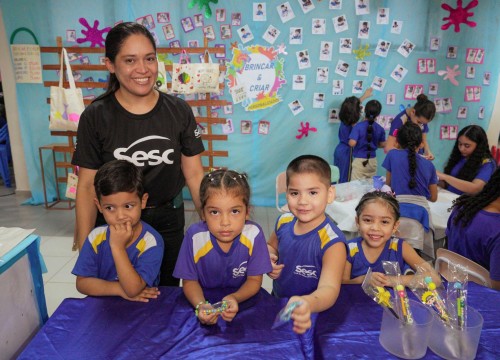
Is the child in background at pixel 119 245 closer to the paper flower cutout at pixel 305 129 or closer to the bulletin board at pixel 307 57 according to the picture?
the bulletin board at pixel 307 57

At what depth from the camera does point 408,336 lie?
1.01 meters

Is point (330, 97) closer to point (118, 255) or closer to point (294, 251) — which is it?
point (294, 251)

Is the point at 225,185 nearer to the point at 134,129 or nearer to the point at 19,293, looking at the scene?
the point at 134,129

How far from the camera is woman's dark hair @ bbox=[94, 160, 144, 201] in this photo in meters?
1.37

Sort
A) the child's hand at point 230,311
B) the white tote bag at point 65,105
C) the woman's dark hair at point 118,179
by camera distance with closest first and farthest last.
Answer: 1. the child's hand at point 230,311
2. the woman's dark hair at point 118,179
3. the white tote bag at point 65,105

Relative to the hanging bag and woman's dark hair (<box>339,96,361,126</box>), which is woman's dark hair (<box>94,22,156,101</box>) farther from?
woman's dark hair (<box>339,96,361,126</box>)

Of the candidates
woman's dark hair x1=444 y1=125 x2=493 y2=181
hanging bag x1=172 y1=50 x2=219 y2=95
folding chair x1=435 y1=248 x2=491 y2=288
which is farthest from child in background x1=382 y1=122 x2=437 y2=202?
hanging bag x1=172 y1=50 x2=219 y2=95

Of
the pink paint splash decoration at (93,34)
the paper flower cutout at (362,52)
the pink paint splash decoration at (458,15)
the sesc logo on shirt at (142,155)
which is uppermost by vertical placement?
the pink paint splash decoration at (458,15)

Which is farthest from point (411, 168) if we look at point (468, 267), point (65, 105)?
point (65, 105)

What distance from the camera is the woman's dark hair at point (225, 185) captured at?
1.28m

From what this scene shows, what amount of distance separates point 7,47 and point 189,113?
4238mm

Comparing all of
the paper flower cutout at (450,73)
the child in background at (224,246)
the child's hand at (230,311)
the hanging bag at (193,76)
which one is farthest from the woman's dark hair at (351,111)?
the child's hand at (230,311)

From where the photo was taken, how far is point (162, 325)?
1.14 meters

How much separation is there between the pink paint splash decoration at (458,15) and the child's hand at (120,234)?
472cm
